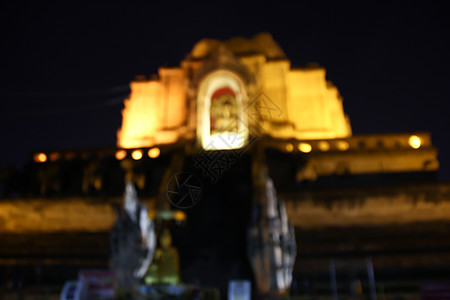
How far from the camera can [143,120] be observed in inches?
1092

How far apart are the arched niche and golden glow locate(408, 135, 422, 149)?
9074 millimetres

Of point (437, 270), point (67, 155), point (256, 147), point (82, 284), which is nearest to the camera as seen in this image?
point (82, 284)

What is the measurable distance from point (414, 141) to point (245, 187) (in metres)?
9.62

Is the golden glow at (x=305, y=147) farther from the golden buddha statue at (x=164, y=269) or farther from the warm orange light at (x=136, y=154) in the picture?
the golden buddha statue at (x=164, y=269)

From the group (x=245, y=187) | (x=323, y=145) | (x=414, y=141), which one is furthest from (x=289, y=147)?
(x=414, y=141)

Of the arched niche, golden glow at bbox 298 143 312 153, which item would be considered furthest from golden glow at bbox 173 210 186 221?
the arched niche

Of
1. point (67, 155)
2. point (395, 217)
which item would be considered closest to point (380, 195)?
point (395, 217)

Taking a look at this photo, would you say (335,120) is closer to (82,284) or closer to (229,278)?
(229,278)

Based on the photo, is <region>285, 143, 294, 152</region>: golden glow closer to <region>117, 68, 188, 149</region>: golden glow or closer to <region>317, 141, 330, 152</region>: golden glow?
<region>317, 141, 330, 152</region>: golden glow

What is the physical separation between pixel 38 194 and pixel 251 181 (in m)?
10.8

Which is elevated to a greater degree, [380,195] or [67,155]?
[67,155]

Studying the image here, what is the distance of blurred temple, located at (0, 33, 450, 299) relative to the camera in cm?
1248

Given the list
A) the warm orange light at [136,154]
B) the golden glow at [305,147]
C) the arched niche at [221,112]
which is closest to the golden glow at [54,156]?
the warm orange light at [136,154]

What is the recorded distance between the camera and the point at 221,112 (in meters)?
26.5
